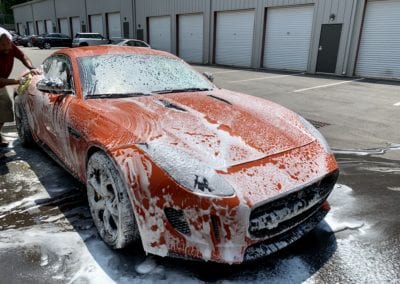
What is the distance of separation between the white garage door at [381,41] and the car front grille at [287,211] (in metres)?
13.3

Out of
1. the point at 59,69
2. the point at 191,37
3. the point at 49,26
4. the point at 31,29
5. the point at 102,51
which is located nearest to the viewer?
the point at 102,51

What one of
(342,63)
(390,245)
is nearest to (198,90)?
(390,245)

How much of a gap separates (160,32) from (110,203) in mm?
23734

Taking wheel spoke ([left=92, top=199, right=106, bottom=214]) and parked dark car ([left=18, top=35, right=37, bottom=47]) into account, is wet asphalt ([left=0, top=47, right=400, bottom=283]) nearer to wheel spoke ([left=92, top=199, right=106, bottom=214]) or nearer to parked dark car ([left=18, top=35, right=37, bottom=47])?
wheel spoke ([left=92, top=199, right=106, bottom=214])

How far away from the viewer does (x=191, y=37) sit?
21969 mm

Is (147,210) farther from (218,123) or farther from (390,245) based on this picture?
(390,245)

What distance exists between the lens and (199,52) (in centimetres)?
2159

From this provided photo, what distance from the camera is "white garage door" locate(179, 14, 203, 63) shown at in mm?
21359

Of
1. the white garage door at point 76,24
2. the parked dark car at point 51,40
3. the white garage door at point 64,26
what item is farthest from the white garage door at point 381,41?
the white garage door at point 64,26

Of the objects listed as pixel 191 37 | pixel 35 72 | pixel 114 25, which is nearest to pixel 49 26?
pixel 114 25

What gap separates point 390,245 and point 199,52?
792 inches

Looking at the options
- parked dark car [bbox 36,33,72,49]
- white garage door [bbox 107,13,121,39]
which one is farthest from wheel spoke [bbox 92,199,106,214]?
parked dark car [bbox 36,33,72,49]

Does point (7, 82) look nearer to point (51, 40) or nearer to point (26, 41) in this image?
point (51, 40)

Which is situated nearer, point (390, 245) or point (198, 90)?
point (390, 245)
